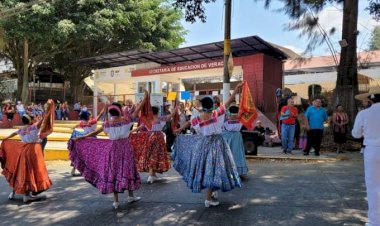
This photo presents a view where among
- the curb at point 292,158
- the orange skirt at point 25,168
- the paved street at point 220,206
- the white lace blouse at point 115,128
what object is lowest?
the paved street at point 220,206

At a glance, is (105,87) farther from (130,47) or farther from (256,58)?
(256,58)

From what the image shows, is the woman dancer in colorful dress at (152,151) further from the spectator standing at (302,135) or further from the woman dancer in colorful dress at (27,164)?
the spectator standing at (302,135)

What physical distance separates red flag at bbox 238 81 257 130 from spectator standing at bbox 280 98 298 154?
15.8ft

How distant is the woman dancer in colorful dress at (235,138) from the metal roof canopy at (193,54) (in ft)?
39.3

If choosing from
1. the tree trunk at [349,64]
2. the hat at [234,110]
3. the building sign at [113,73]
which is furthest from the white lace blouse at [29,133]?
the building sign at [113,73]

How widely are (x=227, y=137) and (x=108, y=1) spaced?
2129 cm

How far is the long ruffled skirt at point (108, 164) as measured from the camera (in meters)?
6.77

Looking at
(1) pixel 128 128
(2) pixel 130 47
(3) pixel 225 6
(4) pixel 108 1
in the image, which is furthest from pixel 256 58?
(1) pixel 128 128

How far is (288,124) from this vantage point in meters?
13.1

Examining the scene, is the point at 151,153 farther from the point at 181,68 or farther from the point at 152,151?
the point at 181,68

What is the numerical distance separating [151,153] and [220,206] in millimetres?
2674

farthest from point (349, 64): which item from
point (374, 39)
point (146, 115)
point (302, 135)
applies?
point (374, 39)

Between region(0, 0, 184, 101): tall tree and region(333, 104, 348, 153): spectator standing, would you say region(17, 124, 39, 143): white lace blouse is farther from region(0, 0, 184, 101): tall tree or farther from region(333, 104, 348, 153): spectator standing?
region(0, 0, 184, 101): tall tree

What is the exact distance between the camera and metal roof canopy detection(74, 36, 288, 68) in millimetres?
21125
